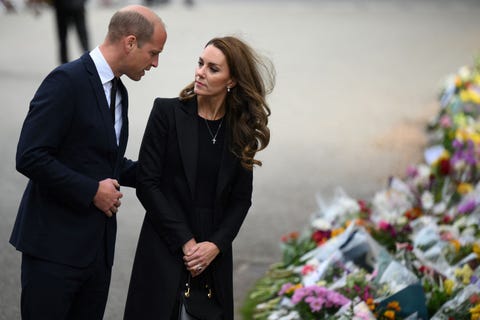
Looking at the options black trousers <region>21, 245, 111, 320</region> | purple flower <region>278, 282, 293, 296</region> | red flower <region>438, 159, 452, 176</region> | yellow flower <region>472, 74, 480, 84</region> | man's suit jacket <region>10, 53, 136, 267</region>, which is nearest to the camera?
man's suit jacket <region>10, 53, 136, 267</region>

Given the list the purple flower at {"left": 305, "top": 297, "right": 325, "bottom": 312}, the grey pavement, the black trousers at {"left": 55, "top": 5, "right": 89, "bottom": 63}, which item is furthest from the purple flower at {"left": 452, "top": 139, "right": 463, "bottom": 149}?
the black trousers at {"left": 55, "top": 5, "right": 89, "bottom": 63}

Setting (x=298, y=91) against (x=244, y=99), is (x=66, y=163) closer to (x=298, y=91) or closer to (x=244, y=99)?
(x=244, y=99)

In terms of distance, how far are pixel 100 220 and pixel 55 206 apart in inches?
8.1

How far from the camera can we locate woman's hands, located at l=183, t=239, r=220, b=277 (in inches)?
164

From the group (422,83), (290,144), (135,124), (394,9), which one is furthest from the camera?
(394,9)

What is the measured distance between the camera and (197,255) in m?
4.16

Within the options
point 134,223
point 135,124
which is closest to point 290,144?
point 135,124

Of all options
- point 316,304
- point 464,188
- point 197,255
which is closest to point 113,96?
point 197,255

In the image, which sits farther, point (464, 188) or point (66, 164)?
point (464, 188)

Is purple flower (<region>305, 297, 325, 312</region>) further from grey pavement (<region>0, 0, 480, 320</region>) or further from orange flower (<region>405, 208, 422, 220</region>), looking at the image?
orange flower (<region>405, 208, 422, 220</region>)

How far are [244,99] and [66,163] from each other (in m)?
0.89

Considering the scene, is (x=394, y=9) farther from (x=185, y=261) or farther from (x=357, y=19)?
(x=185, y=261)

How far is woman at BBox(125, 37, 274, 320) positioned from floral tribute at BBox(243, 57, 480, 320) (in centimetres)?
122

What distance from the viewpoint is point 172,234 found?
4180 millimetres
